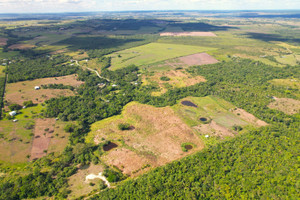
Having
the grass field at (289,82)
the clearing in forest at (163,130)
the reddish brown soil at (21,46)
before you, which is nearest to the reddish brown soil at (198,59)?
the grass field at (289,82)

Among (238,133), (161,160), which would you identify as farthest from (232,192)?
(238,133)

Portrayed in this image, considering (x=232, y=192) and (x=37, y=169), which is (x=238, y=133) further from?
(x=37, y=169)

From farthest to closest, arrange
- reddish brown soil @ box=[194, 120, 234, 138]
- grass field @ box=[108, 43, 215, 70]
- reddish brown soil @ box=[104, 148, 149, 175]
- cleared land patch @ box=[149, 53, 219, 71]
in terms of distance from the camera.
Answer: grass field @ box=[108, 43, 215, 70] < cleared land patch @ box=[149, 53, 219, 71] < reddish brown soil @ box=[194, 120, 234, 138] < reddish brown soil @ box=[104, 148, 149, 175]

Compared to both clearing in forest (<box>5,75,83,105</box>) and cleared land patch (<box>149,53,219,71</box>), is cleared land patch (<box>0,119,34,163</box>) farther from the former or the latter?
cleared land patch (<box>149,53,219,71</box>)

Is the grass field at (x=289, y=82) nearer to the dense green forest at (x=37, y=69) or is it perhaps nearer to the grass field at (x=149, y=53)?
the grass field at (x=149, y=53)

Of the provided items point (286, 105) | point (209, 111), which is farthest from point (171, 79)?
point (286, 105)

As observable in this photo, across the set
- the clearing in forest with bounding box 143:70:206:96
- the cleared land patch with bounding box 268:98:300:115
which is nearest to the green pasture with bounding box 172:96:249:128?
the clearing in forest with bounding box 143:70:206:96

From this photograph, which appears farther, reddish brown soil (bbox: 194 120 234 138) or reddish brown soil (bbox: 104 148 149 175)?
reddish brown soil (bbox: 194 120 234 138)
